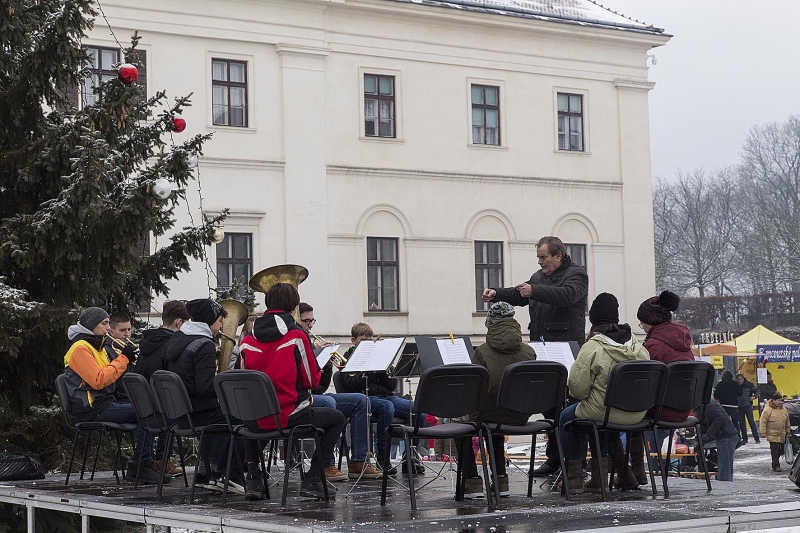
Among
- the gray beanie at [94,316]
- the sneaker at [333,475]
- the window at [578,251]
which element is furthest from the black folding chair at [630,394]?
the window at [578,251]

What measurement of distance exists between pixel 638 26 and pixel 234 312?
2329cm

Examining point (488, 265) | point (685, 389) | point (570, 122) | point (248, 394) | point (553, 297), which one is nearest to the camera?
point (248, 394)

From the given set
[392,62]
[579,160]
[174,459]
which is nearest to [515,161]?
[579,160]

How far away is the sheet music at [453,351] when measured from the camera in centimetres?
935

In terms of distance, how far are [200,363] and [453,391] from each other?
2351 mm

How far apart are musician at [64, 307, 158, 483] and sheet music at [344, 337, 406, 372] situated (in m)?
2.02

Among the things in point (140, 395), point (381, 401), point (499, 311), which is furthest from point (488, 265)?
point (499, 311)

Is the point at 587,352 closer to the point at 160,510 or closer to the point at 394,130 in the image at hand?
the point at 160,510

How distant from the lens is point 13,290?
11086 millimetres

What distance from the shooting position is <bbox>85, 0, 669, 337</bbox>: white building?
26.7 meters

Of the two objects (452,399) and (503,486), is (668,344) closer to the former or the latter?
(503,486)

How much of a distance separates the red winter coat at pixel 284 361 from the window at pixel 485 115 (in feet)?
71.4

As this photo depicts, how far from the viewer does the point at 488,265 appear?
97.4ft

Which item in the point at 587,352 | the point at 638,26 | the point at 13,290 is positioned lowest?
the point at 587,352
